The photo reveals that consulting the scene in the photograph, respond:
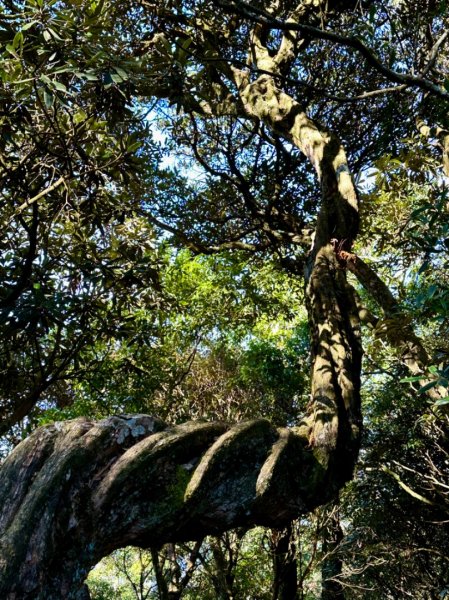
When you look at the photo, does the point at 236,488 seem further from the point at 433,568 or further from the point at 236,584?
the point at 433,568

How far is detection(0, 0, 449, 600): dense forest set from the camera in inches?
70.3

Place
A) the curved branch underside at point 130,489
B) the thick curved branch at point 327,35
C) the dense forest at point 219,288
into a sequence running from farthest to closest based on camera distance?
the thick curved branch at point 327,35 < the dense forest at point 219,288 < the curved branch underside at point 130,489

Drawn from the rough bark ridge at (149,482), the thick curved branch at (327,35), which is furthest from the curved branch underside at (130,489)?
the thick curved branch at (327,35)

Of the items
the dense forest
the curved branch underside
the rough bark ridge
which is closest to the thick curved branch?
the dense forest

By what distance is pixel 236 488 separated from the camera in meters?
1.84

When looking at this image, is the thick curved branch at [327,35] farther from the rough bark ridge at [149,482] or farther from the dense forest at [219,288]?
the rough bark ridge at [149,482]

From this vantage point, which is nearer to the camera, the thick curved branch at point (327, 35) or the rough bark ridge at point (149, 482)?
the rough bark ridge at point (149, 482)

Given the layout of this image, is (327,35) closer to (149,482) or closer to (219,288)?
(149,482)

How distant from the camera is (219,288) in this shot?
8.01m

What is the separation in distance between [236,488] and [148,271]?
8.19ft

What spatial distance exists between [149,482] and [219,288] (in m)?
6.32

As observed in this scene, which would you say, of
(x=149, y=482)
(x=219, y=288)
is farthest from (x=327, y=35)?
(x=219, y=288)

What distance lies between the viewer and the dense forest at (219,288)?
179 cm

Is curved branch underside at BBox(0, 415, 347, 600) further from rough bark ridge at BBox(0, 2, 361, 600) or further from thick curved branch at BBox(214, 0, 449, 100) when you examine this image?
thick curved branch at BBox(214, 0, 449, 100)
